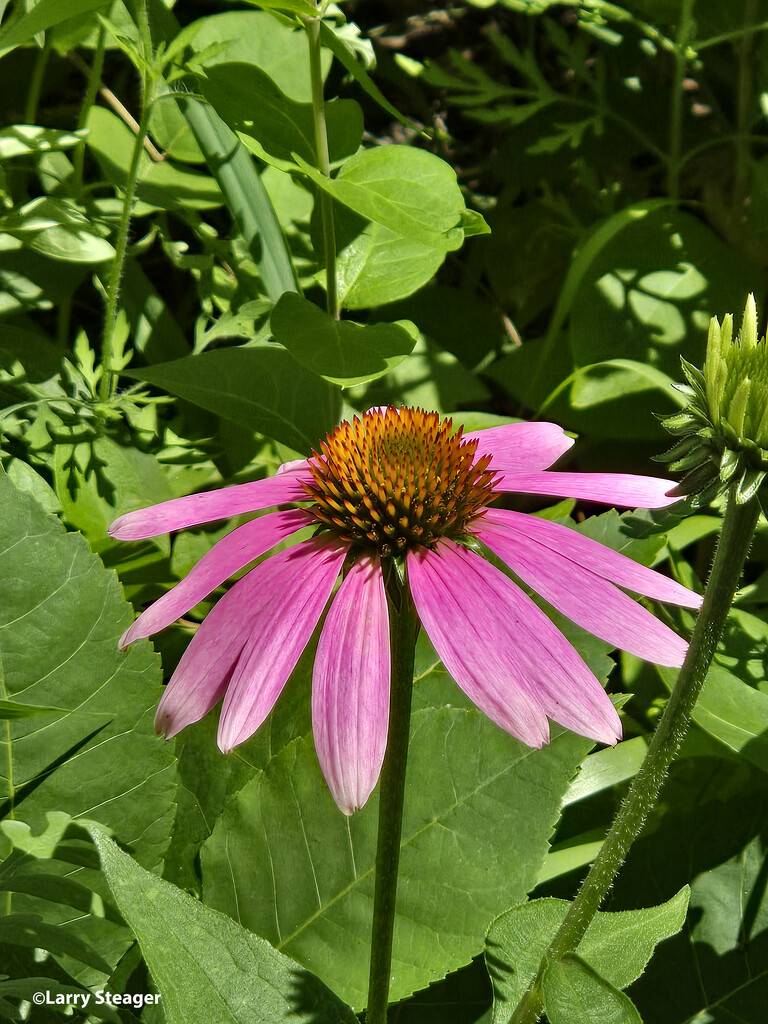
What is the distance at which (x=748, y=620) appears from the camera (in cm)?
108

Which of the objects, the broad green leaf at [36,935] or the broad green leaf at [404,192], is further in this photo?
the broad green leaf at [404,192]

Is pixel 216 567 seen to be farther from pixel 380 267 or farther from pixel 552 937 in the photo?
pixel 380 267

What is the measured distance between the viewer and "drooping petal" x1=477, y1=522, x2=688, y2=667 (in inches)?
24.6

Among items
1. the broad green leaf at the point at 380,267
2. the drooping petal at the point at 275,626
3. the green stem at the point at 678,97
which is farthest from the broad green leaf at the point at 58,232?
the green stem at the point at 678,97

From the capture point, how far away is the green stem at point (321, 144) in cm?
97

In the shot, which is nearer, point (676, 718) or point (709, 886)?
point (676, 718)

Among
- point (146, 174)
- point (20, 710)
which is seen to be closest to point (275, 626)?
point (20, 710)

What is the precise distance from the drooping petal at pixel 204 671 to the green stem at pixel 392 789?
99 millimetres

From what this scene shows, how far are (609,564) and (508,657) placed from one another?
0.42 ft

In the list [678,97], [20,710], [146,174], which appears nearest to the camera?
[20,710]

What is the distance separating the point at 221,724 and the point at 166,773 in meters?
0.31

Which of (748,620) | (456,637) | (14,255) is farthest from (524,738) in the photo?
(14,255)

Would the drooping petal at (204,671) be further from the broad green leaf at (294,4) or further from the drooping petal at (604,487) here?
the broad green leaf at (294,4)

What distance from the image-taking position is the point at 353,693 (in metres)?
0.58
